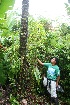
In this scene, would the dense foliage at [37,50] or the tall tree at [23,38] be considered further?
the dense foliage at [37,50]

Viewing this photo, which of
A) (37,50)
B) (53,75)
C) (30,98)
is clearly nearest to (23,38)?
(37,50)

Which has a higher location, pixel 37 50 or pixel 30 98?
pixel 37 50

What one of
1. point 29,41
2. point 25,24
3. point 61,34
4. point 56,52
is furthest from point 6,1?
point 61,34

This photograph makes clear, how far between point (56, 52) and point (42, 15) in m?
1.41

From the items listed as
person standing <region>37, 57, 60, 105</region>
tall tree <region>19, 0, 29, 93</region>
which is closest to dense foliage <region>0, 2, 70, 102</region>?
tall tree <region>19, 0, 29, 93</region>

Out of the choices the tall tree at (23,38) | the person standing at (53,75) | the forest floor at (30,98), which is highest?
the tall tree at (23,38)

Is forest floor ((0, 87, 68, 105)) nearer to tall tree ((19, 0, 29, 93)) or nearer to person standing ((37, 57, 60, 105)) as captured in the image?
person standing ((37, 57, 60, 105))

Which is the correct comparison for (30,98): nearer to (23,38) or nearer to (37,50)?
(37,50)

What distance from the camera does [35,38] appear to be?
6828 millimetres

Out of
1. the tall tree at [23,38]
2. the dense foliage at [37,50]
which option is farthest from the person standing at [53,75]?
the tall tree at [23,38]

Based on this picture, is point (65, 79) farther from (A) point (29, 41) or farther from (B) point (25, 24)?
(B) point (25, 24)

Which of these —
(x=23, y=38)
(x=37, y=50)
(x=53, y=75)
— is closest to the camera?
(x=23, y=38)

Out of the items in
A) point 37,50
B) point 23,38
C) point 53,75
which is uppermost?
point 23,38

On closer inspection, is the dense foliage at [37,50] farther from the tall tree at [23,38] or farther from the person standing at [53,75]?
the person standing at [53,75]
